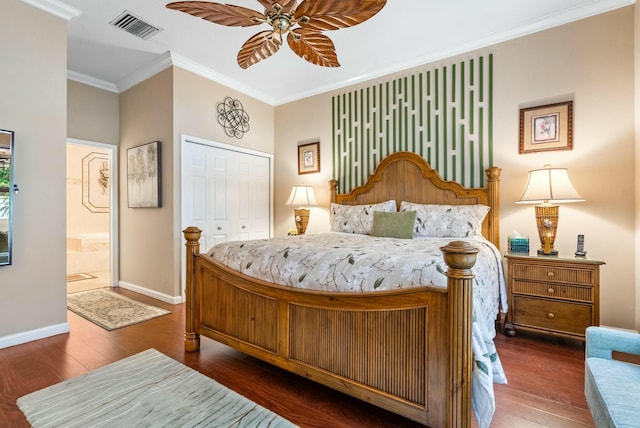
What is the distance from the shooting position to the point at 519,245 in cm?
278

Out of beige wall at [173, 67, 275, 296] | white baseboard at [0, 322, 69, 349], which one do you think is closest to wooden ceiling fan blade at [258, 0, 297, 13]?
beige wall at [173, 67, 275, 296]

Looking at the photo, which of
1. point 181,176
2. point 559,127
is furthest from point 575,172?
point 181,176

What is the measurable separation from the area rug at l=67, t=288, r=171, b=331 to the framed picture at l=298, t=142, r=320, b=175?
257 centimetres

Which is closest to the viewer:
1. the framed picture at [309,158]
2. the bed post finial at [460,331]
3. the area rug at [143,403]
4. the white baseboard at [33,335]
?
the bed post finial at [460,331]

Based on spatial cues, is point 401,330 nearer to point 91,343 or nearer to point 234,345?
point 234,345

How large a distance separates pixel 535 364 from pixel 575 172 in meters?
1.74

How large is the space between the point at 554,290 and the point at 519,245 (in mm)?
449

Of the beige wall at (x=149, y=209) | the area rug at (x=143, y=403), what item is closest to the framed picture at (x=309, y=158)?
the beige wall at (x=149, y=209)

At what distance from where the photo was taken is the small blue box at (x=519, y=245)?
9.08ft

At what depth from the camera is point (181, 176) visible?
3725 millimetres

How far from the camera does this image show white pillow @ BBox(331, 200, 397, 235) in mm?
3443

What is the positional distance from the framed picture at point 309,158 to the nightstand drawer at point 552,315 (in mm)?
2927

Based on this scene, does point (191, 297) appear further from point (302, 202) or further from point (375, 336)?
point (302, 202)

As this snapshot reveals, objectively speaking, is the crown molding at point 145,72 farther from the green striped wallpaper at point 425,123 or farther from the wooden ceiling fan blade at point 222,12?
the green striped wallpaper at point 425,123
